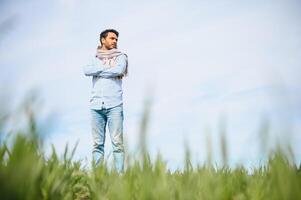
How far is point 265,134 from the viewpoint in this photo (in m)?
1.33

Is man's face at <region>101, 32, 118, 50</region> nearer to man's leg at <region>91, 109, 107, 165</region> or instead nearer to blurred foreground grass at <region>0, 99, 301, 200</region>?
man's leg at <region>91, 109, 107, 165</region>

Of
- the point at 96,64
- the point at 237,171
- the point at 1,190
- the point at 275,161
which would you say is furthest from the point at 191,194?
the point at 96,64

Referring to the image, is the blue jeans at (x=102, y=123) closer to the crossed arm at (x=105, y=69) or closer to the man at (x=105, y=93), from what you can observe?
the man at (x=105, y=93)

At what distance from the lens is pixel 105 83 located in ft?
19.3

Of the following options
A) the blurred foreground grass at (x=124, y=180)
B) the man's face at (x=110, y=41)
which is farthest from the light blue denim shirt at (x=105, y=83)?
the blurred foreground grass at (x=124, y=180)

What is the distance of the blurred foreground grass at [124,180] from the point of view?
5.14 ft

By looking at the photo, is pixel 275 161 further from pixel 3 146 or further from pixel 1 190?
pixel 3 146

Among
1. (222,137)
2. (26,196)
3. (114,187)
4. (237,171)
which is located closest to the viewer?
(222,137)

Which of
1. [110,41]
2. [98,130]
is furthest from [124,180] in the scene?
[110,41]

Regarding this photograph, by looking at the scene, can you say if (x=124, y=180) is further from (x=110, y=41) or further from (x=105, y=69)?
(x=110, y=41)

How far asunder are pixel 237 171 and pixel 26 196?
164cm

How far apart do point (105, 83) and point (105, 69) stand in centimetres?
20

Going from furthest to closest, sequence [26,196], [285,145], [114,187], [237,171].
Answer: [237,171] → [114,187] → [26,196] → [285,145]

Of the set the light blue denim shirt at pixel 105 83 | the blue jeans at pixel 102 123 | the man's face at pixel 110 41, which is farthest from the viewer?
the man's face at pixel 110 41
